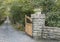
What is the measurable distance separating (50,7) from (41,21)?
1.76 meters

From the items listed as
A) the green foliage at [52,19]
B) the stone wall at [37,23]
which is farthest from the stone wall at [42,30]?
the green foliage at [52,19]

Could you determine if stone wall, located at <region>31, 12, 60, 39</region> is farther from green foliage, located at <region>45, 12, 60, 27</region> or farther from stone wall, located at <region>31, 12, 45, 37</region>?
green foliage, located at <region>45, 12, 60, 27</region>

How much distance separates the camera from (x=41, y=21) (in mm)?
9680

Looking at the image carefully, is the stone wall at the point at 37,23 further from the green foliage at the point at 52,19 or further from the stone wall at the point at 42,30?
the green foliage at the point at 52,19

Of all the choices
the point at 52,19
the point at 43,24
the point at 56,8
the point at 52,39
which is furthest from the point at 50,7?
the point at 52,39

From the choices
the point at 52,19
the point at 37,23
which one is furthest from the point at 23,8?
the point at 37,23

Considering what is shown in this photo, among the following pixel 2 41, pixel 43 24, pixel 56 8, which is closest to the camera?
pixel 2 41

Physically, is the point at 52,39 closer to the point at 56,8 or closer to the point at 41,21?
the point at 41,21

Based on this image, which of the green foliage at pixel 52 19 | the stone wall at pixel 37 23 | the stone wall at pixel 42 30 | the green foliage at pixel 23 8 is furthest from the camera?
the green foliage at pixel 23 8

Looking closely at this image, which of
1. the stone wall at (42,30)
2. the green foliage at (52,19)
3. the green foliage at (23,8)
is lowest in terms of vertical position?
the stone wall at (42,30)

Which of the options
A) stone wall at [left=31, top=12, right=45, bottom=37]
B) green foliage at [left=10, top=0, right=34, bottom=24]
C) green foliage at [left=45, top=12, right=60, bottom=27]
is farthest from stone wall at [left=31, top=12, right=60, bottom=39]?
green foliage at [left=10, top=0, right=34, bottom=24]

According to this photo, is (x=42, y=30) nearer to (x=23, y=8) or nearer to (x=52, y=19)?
(x=52, y=19)

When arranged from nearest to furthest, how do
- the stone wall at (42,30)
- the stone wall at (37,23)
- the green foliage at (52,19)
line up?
1. the stone wall at (42,30)
2. the stone wall at (37,23)
3. the green foliage at (52,19)

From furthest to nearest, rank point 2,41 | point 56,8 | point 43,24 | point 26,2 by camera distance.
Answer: point 26,2 → point 56,8 → point 43,24 → point 2,41
